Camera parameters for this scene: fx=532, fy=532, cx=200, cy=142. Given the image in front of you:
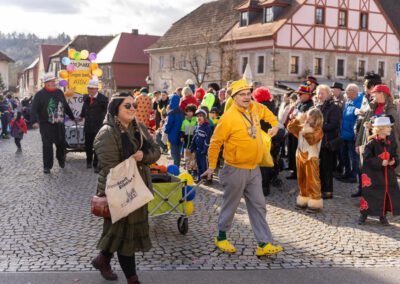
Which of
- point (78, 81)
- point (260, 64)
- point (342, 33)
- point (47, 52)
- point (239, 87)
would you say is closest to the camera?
point (239, 87)

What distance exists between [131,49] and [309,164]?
50.9 meters

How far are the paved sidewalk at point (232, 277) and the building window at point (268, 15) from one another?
31.1 meters

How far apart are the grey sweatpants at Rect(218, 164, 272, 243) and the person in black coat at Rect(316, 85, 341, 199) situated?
3.42 meters

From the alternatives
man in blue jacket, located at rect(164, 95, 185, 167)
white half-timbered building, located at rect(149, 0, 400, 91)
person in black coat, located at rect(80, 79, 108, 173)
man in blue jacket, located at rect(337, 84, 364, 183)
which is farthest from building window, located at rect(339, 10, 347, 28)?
person in black coat, located at rect(80, 79, 108, 173)

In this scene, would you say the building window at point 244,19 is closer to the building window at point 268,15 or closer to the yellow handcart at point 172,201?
the building window at point 268,15

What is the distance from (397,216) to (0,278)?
5.76m

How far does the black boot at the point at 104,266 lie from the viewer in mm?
5152

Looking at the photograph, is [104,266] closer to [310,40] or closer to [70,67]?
[70,67]

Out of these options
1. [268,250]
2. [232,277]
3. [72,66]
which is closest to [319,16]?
[72,66]

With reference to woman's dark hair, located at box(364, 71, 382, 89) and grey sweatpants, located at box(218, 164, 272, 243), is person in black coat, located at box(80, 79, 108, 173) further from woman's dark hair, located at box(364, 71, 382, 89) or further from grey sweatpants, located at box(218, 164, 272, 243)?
grey sweatpants, located at box(218, 164, 272, 243)

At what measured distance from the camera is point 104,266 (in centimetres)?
517

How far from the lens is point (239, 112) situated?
6043 mm

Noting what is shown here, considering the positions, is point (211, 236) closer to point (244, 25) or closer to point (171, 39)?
point (244, 25)

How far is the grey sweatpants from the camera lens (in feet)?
19.7
